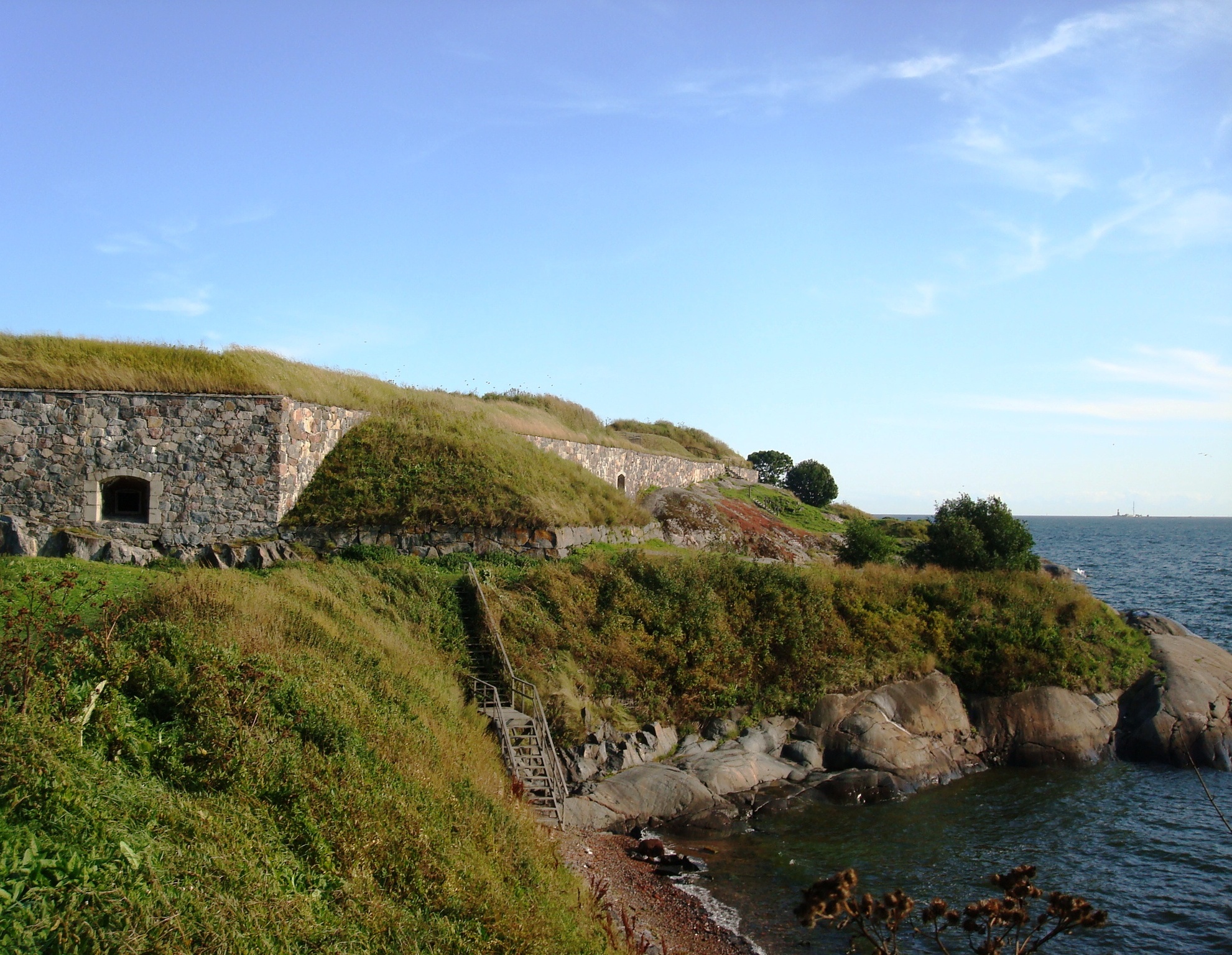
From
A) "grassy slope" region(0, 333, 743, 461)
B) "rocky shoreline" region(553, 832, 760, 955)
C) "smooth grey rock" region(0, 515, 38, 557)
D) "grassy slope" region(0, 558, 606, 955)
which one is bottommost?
"rocky shoreline" region(553, 832, 760, 955)

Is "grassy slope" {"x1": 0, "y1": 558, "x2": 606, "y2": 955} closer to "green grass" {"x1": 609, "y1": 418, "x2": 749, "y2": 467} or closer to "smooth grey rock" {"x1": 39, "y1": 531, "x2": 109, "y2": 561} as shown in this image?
"smooth grey rock" {"x1": 39, "y1": 531, "x2": 109, "y2": 561}

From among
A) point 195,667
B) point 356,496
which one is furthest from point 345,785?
point 356,496

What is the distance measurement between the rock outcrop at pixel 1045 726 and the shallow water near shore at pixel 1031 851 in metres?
0.60

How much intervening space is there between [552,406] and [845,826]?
28.2 metres

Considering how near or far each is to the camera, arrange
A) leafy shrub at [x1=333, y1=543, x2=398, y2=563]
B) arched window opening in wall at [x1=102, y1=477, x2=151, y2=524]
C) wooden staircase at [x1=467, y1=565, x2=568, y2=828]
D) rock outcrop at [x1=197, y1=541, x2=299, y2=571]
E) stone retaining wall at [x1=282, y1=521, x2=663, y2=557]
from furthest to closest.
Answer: stone retaining wall at [x1=282, y1=521, x2=663, y2=557]
leafy shrub at [x1=333, y1=543, x2=398, y2=563]
arched window opening in wall at [x1=102, y1=477, x2=151, y2=524]
rock outcrop at [x1=197, y1=541, x2=299, y2=571]
wooden staircase at [x1=467, y1=565, x2=568, y2=828]

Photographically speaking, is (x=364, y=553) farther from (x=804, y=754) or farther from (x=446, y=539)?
(x=804, y=754)

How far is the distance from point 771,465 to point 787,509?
17958 mm

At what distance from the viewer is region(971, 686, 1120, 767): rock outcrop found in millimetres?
20828

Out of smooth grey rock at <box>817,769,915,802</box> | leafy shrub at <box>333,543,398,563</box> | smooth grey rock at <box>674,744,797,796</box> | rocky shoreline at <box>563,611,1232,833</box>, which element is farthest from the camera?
leafy shrub at <box>333,543,398,563</box>

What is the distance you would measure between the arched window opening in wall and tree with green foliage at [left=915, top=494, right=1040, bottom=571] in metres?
24.2

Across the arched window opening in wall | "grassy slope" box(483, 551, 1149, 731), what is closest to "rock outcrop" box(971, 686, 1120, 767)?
"grassy slope" box(483, 551, 1149, 731)

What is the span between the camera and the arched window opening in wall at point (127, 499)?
21578 millimetres

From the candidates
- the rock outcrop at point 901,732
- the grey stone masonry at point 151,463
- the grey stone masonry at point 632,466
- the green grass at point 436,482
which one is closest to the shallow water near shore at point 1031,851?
the rock outcrop at point 901,732

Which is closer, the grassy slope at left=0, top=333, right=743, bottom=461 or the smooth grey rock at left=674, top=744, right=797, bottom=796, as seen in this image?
the smooth grey rock at left=674, top=744, right=797, bottom=796
